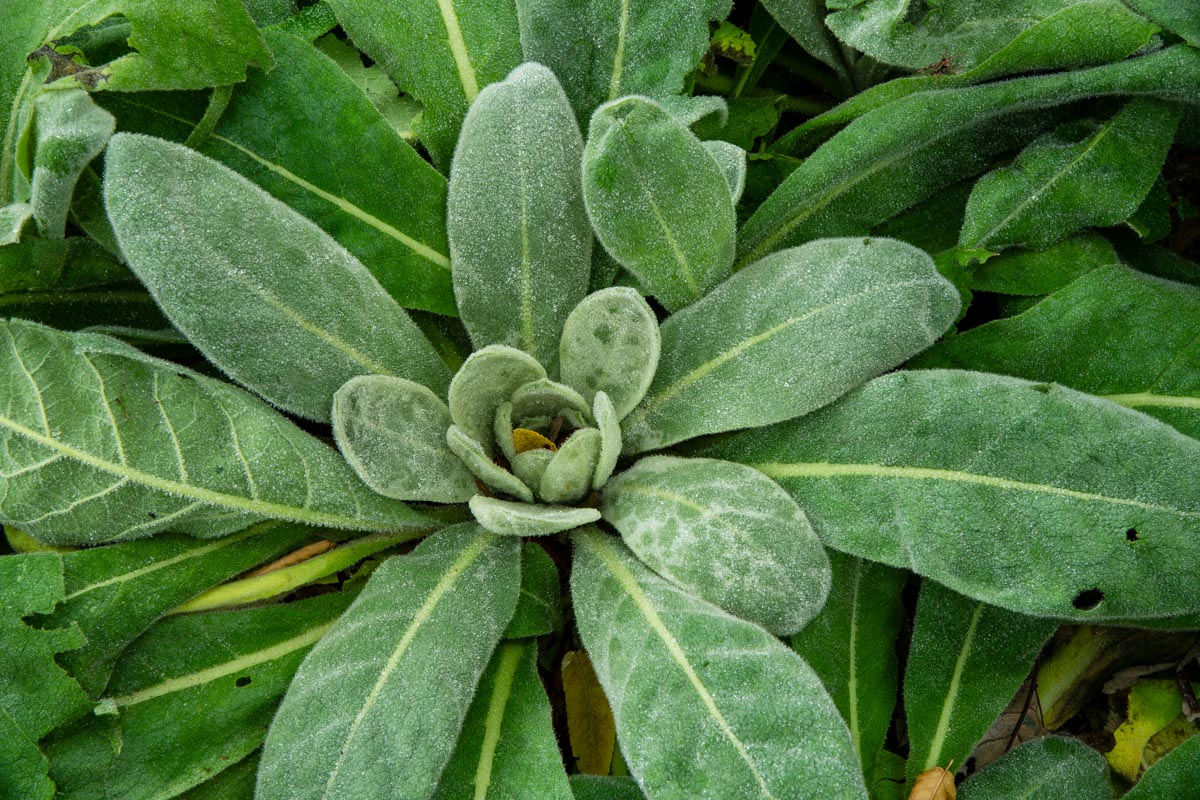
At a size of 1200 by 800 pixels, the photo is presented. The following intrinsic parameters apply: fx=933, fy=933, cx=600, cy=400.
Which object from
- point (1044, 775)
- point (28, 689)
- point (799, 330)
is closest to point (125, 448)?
point (28, 689)

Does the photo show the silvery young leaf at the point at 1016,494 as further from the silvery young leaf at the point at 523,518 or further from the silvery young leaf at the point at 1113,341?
the silvery young leaf at the point at 523,518

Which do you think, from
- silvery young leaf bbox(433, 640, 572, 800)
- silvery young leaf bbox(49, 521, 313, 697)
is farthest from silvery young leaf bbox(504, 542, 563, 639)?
silvery young leaf bbox(49, 521, 313, 697)

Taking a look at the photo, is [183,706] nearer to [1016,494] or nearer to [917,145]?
[1016,494]

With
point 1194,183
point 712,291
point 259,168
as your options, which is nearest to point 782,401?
point 712,291

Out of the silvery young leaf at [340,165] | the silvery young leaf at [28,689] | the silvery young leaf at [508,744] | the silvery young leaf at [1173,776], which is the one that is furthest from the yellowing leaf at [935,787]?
the silvery young leaf at [28,689]

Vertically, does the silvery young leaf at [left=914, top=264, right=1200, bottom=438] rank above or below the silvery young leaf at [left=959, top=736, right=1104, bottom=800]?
above

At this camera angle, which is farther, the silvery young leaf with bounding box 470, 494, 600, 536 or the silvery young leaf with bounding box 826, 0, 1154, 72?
the silvery young leaf with bounding box 826, 0, 1154, 72

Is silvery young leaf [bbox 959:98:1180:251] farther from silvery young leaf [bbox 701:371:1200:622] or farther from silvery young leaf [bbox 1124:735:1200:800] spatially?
silvery young leaf [bbox 1124:735:1200:800]

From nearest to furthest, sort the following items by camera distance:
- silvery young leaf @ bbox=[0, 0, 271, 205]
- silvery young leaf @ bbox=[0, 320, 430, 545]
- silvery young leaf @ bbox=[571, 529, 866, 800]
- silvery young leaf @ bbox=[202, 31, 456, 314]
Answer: silvery young leaf @ bbox=[571, 529, 866, 800] < silvery young leaf @ bbox=[0, 320, 430, 545] < silvery young leaf @ bbox=[0, 0, 271, 205] < silvery young leaf @ bbox=[202, 31, 456, 314]
